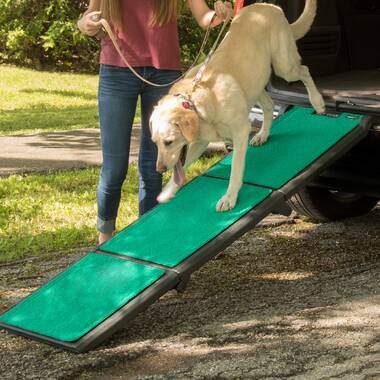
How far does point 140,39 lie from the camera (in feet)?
18.5

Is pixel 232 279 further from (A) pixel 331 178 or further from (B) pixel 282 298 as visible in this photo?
(A) pixel 331 178

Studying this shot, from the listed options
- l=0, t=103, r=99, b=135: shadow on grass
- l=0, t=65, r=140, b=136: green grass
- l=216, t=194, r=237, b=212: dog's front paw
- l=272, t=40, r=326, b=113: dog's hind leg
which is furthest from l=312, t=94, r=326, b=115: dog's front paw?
l=0, t=103, r=99, b=135: shadow on grass

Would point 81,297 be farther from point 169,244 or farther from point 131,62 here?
point 131,62

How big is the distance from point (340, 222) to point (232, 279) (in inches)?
60.2

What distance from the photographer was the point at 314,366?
4609mm

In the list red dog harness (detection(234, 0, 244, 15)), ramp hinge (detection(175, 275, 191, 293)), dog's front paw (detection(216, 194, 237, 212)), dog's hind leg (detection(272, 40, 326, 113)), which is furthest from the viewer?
red dog harness (detection(234, 0, 244, 15))

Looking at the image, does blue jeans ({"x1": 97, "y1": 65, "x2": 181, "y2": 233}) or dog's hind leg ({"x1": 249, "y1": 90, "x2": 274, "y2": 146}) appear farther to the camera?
dog's hind leg ({"x1": 249, "y1": 90, "x2": 274, "y2": 146})

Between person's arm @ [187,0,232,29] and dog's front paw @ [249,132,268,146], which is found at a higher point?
person's arm @ [187,0,232,29]

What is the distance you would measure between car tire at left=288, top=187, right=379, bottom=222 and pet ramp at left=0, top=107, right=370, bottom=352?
0.90 metres

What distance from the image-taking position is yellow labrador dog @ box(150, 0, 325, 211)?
5.26 meters

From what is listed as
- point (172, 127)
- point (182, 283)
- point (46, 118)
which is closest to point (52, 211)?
point (172, 127)

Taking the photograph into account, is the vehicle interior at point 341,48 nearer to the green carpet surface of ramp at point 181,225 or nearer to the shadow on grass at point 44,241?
the green carpet surface of ramp at point 181,225

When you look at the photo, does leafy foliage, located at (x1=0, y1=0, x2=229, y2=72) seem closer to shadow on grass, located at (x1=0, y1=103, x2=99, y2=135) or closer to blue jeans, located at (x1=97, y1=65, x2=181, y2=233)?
shadow on grass, located at (x1=0, y1=103, x2=99, y2=135)

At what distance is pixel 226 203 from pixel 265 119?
994 millimetres
